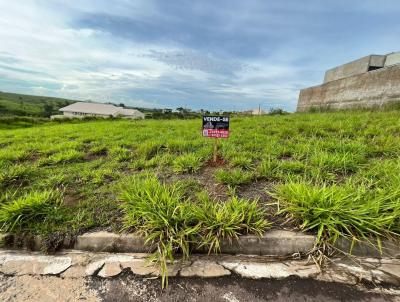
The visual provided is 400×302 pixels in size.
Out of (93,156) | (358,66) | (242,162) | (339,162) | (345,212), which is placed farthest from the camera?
(358,66)

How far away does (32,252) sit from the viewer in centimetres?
192

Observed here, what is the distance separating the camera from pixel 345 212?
186 centimetres

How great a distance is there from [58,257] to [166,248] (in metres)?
0.92

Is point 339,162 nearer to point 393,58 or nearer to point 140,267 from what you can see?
point 140,267

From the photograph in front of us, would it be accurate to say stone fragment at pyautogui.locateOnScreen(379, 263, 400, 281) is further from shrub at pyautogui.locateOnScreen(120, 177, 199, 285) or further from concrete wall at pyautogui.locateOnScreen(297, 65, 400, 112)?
concrete wall at pyautogui.locateOnScreen(297, 65, 400, 112)

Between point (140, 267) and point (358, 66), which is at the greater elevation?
point (358, 66)

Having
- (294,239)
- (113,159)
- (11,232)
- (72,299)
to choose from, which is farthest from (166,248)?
(113,159)

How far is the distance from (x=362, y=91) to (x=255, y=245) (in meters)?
9.55

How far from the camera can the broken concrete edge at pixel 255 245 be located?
69.2 inches

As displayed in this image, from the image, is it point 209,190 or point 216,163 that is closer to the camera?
point 209,190

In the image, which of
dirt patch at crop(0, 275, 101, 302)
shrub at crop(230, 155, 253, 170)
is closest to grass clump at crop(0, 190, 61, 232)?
dirt patch at crop(0, 275, 101, 302)

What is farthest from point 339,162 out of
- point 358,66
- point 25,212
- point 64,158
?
point 358,66

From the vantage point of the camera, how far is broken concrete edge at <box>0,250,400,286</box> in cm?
158

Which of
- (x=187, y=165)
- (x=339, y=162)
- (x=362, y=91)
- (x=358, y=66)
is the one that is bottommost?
(x=187, y=165)
